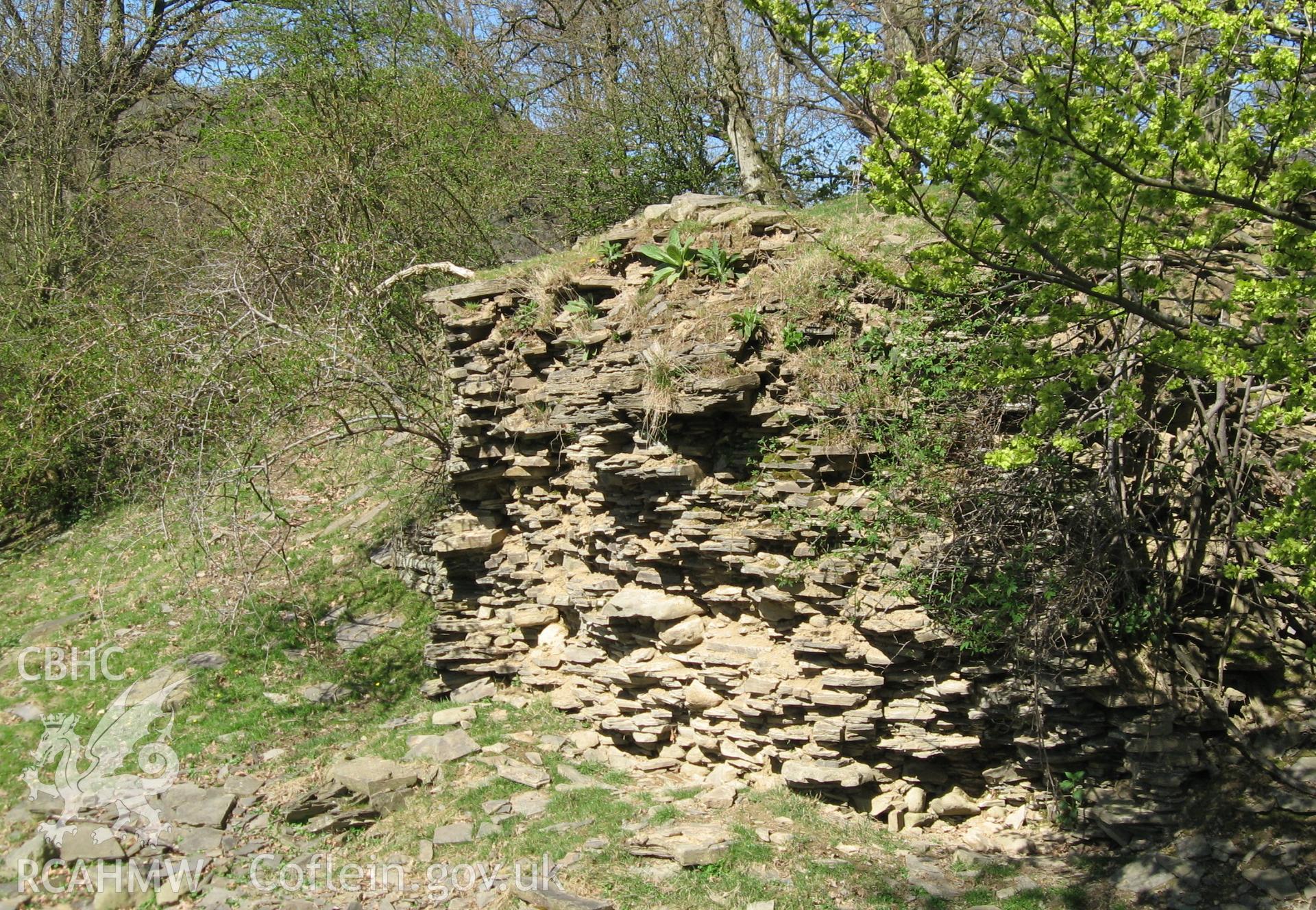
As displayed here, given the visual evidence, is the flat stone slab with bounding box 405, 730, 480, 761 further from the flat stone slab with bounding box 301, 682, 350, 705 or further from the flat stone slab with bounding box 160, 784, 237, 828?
the flat stone slab with bounding box 301, 682, 350, 705

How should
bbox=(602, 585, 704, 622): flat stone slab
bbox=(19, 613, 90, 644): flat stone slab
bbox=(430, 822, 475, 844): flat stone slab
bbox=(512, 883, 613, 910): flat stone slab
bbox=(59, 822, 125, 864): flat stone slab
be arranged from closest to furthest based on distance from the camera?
bbox=(512, 883, 613, 910): flat stone slab
bbox=(430, 822, 475, 844): flat stone slab
bbox=(59, 822, 125, 864): flat stone slab
bbox=(602, 585, 704, 622): flat stone slab
bbox=(19, 613, 90, 644): flat stone slab

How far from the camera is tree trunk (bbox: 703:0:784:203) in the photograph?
12117 millimetres

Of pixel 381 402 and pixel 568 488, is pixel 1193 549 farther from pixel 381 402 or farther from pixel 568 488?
pixel 381 402

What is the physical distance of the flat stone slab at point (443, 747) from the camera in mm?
7785

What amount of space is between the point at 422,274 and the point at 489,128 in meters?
2.35

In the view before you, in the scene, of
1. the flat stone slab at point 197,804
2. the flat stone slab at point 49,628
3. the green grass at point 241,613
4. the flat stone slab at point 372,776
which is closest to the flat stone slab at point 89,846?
the flat stone slab at point 197,804

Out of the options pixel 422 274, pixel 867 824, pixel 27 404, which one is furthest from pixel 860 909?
pixel 27 404

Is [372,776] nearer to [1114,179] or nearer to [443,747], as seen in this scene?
[443,747]

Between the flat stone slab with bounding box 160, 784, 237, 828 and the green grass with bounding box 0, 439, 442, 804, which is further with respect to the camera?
the green grass with bounding box 0, 439, 442, 804

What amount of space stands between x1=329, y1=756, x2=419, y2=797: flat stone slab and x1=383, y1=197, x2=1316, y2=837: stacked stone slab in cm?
141

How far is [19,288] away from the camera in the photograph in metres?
14.5

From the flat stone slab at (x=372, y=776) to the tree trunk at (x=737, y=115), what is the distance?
307 inches

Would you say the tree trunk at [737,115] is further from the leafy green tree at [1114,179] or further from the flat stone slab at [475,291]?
the leafy green tree at [1114,179]

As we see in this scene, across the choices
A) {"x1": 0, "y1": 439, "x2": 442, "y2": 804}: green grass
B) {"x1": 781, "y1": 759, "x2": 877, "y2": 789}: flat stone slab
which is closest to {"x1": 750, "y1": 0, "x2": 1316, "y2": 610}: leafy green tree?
{"x1": 781, "y1": 759, "x2": 877, "y2": 789}: flat stone slab
